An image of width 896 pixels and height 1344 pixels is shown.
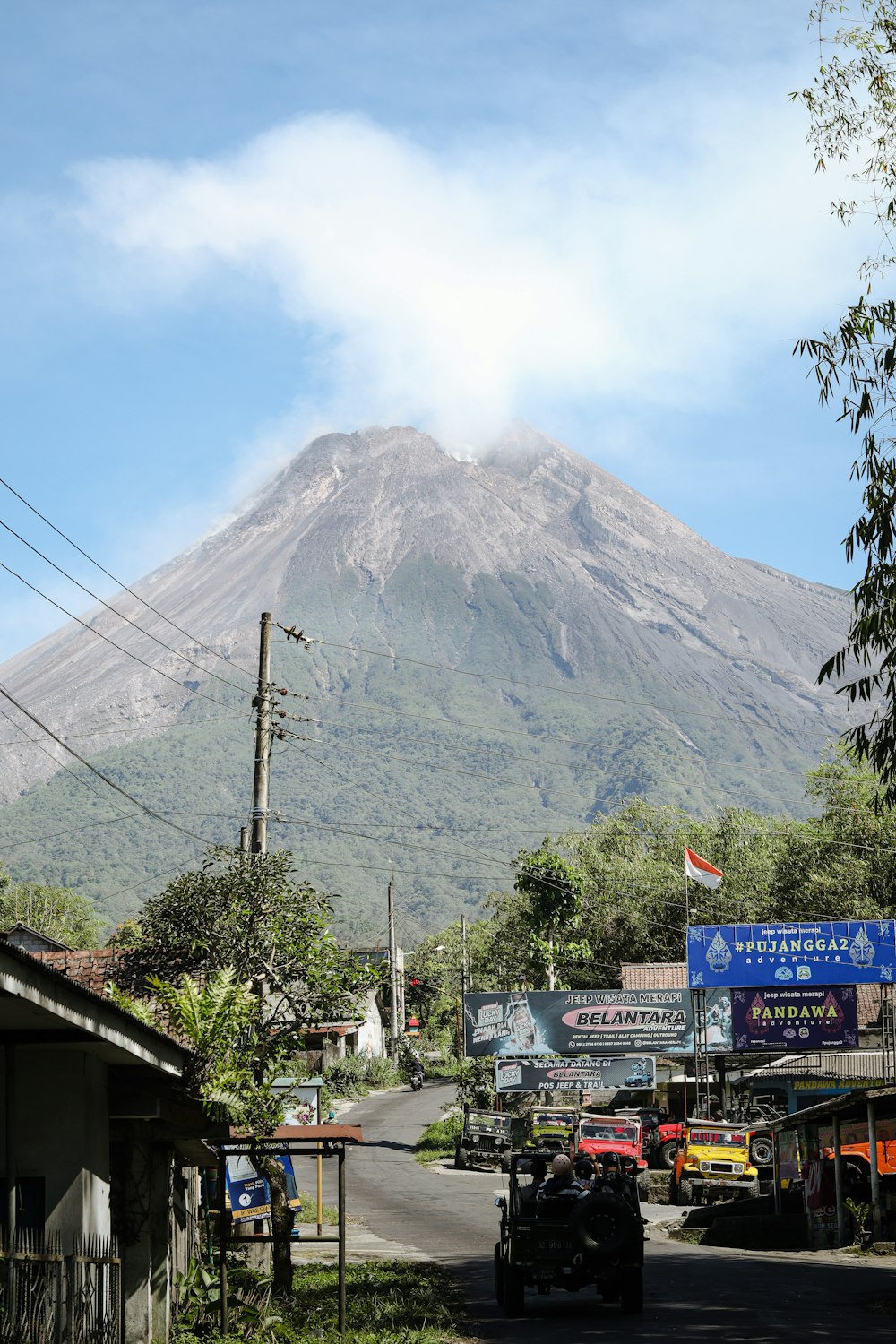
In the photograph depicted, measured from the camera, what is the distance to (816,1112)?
29.2 metres

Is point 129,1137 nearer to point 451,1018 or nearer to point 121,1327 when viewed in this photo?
point 121,1327

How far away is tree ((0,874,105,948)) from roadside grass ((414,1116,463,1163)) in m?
36.8

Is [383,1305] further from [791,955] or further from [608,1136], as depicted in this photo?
[791,955]

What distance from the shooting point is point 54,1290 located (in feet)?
35.1

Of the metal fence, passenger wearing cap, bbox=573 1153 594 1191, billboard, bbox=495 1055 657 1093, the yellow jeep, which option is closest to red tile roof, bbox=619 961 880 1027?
billboard, bbox=495 1055 657 1093

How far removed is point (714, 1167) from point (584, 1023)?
14.4 metres

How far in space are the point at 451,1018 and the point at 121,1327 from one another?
108 metres

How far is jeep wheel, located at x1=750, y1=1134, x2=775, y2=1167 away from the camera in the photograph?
39.2 metres

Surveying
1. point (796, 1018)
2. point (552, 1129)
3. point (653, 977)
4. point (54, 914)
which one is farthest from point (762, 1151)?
point (54, 914)

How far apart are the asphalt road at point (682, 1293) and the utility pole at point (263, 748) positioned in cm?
812

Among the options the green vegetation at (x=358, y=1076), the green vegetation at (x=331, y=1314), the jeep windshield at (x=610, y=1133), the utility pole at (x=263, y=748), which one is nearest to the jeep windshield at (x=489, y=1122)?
the jeep windshield at (x=610, y=1133)

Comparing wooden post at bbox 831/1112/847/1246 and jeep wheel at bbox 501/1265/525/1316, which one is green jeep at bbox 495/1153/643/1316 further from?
wooden post at bbox 831/1112/847/1246

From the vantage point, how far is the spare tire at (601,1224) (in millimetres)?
17922

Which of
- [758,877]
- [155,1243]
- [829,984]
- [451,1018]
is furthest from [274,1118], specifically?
[451,1018]
